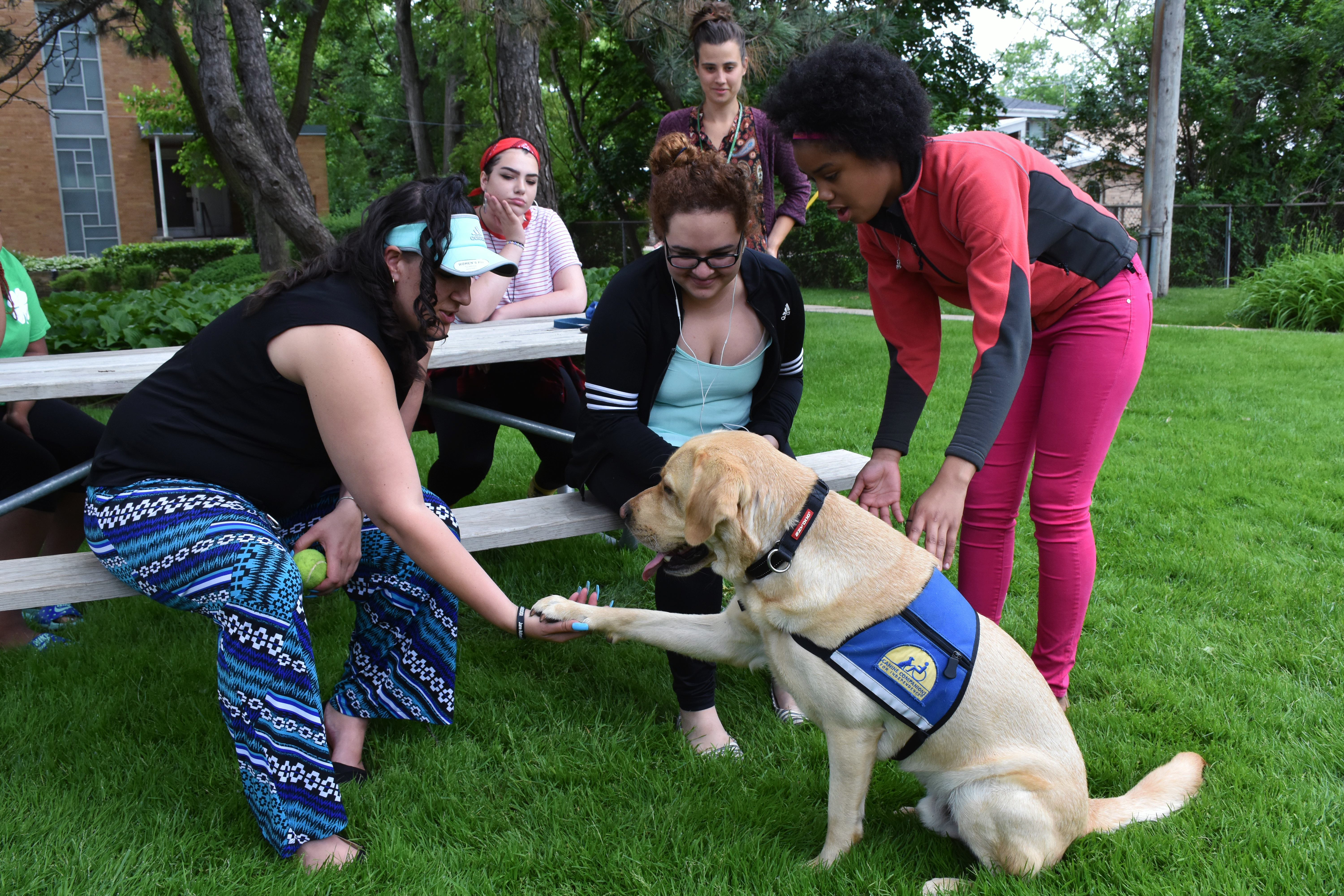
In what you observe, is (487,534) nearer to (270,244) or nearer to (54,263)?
(270,244)

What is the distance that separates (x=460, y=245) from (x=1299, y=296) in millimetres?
13633

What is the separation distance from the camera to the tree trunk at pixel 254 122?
947 cm

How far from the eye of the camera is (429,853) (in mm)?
2531

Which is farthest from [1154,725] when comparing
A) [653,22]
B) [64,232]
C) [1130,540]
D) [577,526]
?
[64,232]

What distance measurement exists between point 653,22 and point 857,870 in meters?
8.64

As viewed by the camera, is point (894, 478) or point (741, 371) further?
point (741, 371)

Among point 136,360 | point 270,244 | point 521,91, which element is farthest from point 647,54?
point 136,360

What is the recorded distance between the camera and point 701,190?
293 cm

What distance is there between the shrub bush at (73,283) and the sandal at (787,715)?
22605 millimetres

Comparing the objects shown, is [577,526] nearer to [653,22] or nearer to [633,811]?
[633,811]

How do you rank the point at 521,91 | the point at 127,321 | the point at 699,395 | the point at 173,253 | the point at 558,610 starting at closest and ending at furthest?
the point at 558,610 < the point at 699,395 < the point at 127,321 < the point at 521,91 < the point at 173,253

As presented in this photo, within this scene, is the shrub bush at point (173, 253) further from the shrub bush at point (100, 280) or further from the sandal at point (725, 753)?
the sandal at point (725, 753)

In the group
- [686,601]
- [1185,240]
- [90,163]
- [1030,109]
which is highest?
[1030,109]

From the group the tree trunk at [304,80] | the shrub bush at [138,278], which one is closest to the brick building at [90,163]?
the shrub bush at [138,278]
